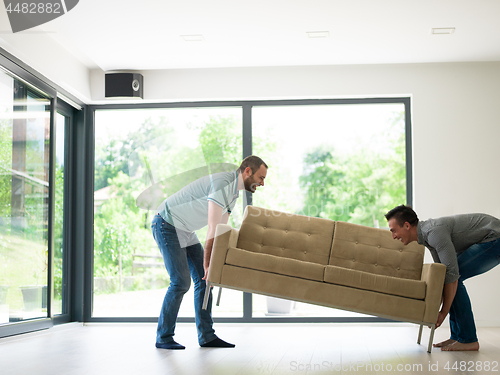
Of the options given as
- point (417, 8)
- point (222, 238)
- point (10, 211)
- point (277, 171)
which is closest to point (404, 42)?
point (417, 8)

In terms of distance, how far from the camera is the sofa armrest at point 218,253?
296cm

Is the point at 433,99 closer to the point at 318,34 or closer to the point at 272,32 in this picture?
the point at 318,34

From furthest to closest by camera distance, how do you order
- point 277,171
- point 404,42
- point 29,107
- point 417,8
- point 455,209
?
point 277,171 < point 455,209 < point 404,42 < point 29,107 < point 417,8

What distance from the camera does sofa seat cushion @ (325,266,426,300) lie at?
2957 mm

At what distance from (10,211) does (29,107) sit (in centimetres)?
89

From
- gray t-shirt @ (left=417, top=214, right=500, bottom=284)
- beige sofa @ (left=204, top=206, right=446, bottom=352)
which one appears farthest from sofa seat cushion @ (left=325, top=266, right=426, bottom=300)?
gray t-shirt @ (left=417, top=214, right=500, bottom=284)

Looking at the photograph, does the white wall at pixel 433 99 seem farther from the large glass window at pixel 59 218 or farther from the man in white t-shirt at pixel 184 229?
the man in white t-shirt at pixel 184 229

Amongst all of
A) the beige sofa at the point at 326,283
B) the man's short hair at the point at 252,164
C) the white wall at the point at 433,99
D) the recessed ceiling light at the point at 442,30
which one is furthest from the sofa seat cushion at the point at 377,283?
the recessed ceiling light at the point at 442,30

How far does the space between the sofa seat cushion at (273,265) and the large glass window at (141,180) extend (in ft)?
5.63

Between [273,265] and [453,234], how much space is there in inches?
43.7

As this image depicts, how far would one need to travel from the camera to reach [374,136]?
15.9ft

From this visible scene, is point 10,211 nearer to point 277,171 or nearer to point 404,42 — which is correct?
point 277,171

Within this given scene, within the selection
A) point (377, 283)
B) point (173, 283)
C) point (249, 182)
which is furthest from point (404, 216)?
point (173, 283)

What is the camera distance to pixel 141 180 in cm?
507
